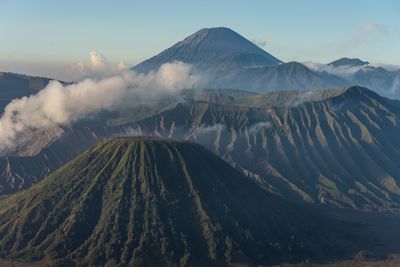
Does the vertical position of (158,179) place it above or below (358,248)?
above

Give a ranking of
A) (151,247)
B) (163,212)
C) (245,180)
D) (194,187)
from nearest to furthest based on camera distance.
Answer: (151,247) → (163,212) → (194,187) → (245,180)

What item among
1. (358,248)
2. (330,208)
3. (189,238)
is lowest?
(330,208)

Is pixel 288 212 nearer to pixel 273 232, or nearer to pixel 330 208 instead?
pixel 273 232

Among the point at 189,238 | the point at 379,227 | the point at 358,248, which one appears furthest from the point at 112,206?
the point at 379,227

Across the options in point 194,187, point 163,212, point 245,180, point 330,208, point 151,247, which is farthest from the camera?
point 330,208

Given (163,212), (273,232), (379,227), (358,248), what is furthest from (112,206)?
(379,227)

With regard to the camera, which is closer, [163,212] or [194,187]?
[163,212]

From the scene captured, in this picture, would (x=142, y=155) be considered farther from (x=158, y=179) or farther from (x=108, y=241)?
(x=108, y=241)
